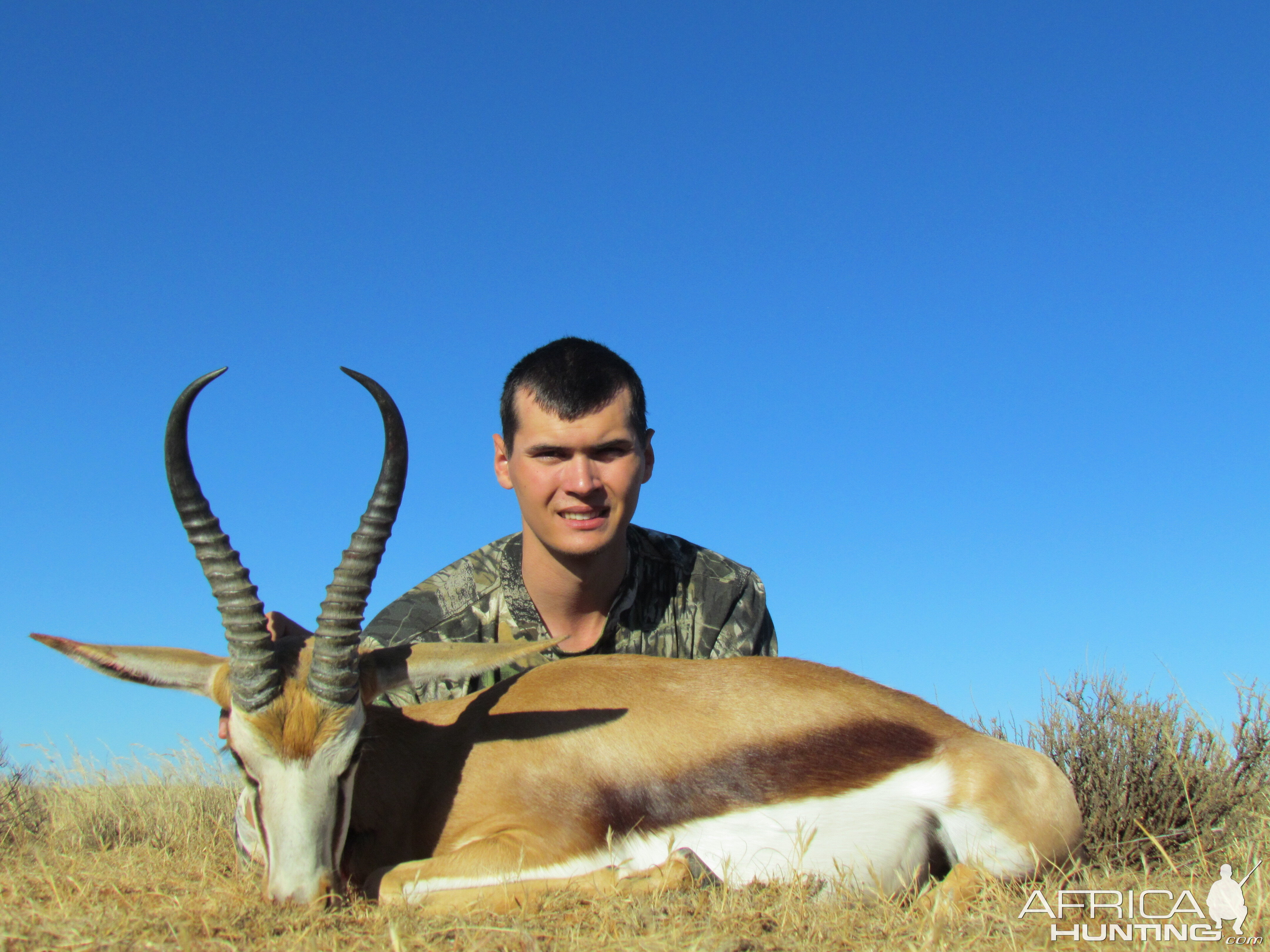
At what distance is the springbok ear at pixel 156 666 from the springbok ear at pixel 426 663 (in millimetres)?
575

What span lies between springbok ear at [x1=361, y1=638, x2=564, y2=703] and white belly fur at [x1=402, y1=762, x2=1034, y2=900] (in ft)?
2.89

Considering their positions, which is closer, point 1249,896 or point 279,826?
point 279,826

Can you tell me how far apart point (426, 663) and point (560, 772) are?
0.73m

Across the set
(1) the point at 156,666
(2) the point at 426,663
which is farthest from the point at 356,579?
(1) the point at 156,666

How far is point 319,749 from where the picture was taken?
12.9ft

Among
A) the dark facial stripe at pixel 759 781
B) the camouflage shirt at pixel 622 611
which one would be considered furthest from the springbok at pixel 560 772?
the camouflage shirt at pixel 622 611

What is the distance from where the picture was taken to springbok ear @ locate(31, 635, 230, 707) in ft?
13.9

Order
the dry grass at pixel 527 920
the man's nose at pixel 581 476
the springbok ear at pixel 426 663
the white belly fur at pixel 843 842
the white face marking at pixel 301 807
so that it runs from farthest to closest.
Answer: the man's nose at pixel 581 476 → the springbok ear at pixel 426 663 → the white belly fur at pixel 843 842 → the white face marking at pixel 301 807 → the dry grass at pixel 527 920

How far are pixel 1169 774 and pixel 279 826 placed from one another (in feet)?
19.3

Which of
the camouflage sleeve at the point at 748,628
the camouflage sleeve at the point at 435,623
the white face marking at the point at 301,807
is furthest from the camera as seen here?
the camouflage sleeve at the point at 748,628

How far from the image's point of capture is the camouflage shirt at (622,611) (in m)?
6.46

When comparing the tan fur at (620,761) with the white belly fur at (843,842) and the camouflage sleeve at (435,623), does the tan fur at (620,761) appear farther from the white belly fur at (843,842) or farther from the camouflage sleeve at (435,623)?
the camouflage sleeve at (435,623)

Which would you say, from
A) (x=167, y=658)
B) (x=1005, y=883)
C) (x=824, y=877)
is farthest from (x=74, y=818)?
(x=1005, y=883)

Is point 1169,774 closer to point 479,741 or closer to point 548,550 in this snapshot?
point 548,550
